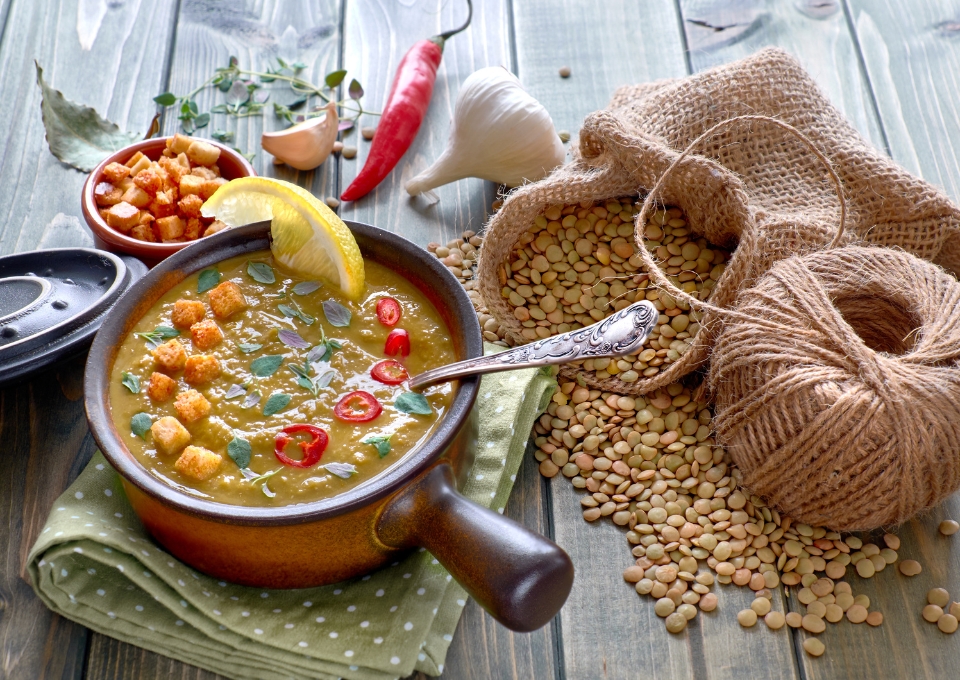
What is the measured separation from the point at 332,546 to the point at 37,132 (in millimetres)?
1669

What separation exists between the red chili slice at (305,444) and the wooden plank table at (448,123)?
420mm

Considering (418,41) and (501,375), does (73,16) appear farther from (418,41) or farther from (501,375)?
(501,375)

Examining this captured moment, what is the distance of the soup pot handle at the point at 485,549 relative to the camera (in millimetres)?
1332

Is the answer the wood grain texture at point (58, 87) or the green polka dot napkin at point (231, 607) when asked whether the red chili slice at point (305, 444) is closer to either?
the green polka dot napkin at point (231, 607)

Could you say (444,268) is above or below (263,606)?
above

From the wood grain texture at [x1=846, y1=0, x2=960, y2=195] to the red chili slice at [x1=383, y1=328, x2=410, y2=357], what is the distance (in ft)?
4.97

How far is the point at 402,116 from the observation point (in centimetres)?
246

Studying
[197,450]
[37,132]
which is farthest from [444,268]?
[37,132]

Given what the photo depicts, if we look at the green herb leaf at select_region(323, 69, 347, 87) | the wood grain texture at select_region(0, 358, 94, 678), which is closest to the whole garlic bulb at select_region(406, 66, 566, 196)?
the green herb leaf at select_region(323, 69, 347, 87)

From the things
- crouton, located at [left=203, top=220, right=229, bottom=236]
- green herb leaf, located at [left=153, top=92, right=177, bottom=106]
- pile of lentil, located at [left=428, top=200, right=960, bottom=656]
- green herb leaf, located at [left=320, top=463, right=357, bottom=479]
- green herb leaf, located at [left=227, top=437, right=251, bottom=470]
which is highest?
green herb leaf, located at [left=153, top=92, right=177, bottom=106]

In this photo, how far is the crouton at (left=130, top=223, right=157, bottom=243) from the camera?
208 centimetres

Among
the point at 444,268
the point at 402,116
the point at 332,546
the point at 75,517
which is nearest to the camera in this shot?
the point at 332,546

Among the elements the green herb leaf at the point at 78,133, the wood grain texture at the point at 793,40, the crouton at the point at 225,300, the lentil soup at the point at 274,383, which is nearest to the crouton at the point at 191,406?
the lentil soup at the point at 274,383

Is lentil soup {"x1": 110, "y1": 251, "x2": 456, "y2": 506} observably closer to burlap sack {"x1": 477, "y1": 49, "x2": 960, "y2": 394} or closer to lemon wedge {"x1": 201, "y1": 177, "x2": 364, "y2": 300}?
lemon wedge {"x1": 201, "y1": 177, "x2": 364, "y2": 300}
